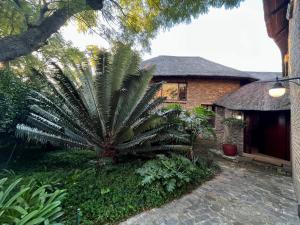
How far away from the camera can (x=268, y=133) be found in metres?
9.05

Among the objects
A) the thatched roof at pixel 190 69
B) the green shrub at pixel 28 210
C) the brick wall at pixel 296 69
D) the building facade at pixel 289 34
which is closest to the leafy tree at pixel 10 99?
the green shrub at pixel 28 210

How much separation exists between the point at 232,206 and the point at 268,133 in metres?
6.27

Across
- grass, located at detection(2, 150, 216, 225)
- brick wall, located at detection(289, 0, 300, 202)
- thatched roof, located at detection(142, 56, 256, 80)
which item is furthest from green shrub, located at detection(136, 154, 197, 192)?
thatched roof, located at detection(142, 56, 256, 80)

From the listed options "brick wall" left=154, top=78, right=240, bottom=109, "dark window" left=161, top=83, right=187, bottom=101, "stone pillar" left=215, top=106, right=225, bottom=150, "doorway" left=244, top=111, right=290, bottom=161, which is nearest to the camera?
"doorway" left=244, top=111, right=290, bottom=161

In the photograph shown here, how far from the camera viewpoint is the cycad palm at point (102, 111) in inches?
178

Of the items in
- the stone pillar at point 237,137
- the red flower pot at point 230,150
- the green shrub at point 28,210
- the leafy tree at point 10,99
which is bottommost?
the green shrub at point 28,210

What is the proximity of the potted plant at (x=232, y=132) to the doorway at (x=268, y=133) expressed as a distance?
485mm

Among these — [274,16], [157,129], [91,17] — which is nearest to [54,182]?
[157,129]

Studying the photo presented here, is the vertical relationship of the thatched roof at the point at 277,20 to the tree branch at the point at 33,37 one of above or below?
above

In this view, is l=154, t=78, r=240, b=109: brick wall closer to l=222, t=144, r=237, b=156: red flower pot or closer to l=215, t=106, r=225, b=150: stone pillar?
l=215, t=106, r=225, b=150: stone pillar

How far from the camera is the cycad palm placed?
451cm

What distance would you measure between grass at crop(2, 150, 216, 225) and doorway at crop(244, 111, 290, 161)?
15.2 ft

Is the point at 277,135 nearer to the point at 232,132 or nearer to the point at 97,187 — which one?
the point at 232,132

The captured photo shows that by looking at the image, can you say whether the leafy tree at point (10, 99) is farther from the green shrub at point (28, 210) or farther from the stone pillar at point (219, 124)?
the stone pillar at point (219, 124)
